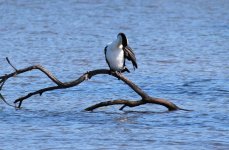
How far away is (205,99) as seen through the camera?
17516mm

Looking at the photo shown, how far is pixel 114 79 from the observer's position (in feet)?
65.3

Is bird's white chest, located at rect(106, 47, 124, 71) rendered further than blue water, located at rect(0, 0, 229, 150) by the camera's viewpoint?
Yes

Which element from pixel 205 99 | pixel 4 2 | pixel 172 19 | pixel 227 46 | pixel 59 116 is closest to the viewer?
pixel 59 116

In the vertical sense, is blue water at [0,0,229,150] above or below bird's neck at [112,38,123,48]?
below

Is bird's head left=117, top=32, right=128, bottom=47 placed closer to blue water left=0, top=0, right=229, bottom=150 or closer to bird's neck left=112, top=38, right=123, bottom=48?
bird's neck left=112, top=38, right=123, bottom=48

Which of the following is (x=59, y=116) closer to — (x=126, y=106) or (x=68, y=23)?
(x=126, y=106)

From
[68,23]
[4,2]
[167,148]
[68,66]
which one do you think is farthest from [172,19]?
[167,148]

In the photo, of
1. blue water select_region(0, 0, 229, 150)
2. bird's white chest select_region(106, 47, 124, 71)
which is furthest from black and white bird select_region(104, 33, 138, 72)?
blue water select_region(0, 0, 229, 150)

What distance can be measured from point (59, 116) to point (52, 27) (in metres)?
16.4

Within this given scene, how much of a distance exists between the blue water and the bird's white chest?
2.62 ft

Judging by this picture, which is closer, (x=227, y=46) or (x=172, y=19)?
(x=227, y=46)

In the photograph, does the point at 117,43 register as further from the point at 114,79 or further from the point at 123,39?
the point at 114,79

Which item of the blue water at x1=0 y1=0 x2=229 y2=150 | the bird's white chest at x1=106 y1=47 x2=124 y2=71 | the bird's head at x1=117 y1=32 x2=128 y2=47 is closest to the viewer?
the blue water at x1=0 y1=0 x2=229 y2=150

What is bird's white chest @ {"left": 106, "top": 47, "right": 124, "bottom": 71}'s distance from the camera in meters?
15.6
